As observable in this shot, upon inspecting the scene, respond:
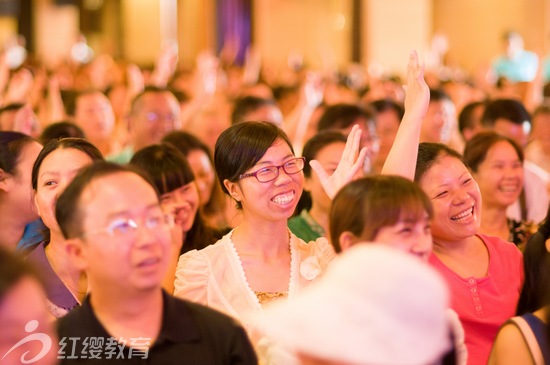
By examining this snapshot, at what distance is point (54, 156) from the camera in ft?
10.2

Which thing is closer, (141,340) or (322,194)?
(141,340)

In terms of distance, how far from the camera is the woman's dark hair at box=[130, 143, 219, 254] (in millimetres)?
3633

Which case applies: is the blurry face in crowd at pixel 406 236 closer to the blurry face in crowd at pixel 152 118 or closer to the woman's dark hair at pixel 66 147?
the woman's dark hair at pixel 66 147

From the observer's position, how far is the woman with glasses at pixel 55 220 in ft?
9.66

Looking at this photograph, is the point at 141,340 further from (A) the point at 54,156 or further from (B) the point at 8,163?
(B) the point at 8,163

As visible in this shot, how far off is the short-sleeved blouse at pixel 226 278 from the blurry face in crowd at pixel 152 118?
2604mm

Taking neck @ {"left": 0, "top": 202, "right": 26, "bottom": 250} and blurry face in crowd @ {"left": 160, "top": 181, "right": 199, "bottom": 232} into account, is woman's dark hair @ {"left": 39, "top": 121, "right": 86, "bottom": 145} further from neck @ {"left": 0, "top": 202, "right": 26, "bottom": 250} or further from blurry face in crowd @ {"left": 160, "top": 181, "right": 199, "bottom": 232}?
blurry face in crowd @ {"left": 160, "top": 181, "right": 199, "bottom": 232}

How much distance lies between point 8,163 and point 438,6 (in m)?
15.0

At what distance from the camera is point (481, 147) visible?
401cm

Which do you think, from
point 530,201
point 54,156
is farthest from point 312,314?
point 530,201

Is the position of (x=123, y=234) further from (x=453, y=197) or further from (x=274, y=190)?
(x=453, y=197)

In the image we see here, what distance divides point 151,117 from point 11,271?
3820 mm

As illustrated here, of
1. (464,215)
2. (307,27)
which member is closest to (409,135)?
(464,215)

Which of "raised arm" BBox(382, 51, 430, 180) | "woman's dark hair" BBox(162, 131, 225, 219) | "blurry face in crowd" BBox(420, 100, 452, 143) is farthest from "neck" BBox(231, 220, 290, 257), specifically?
"blurry face in crowd" BBox(420, 100, 452, 143)
